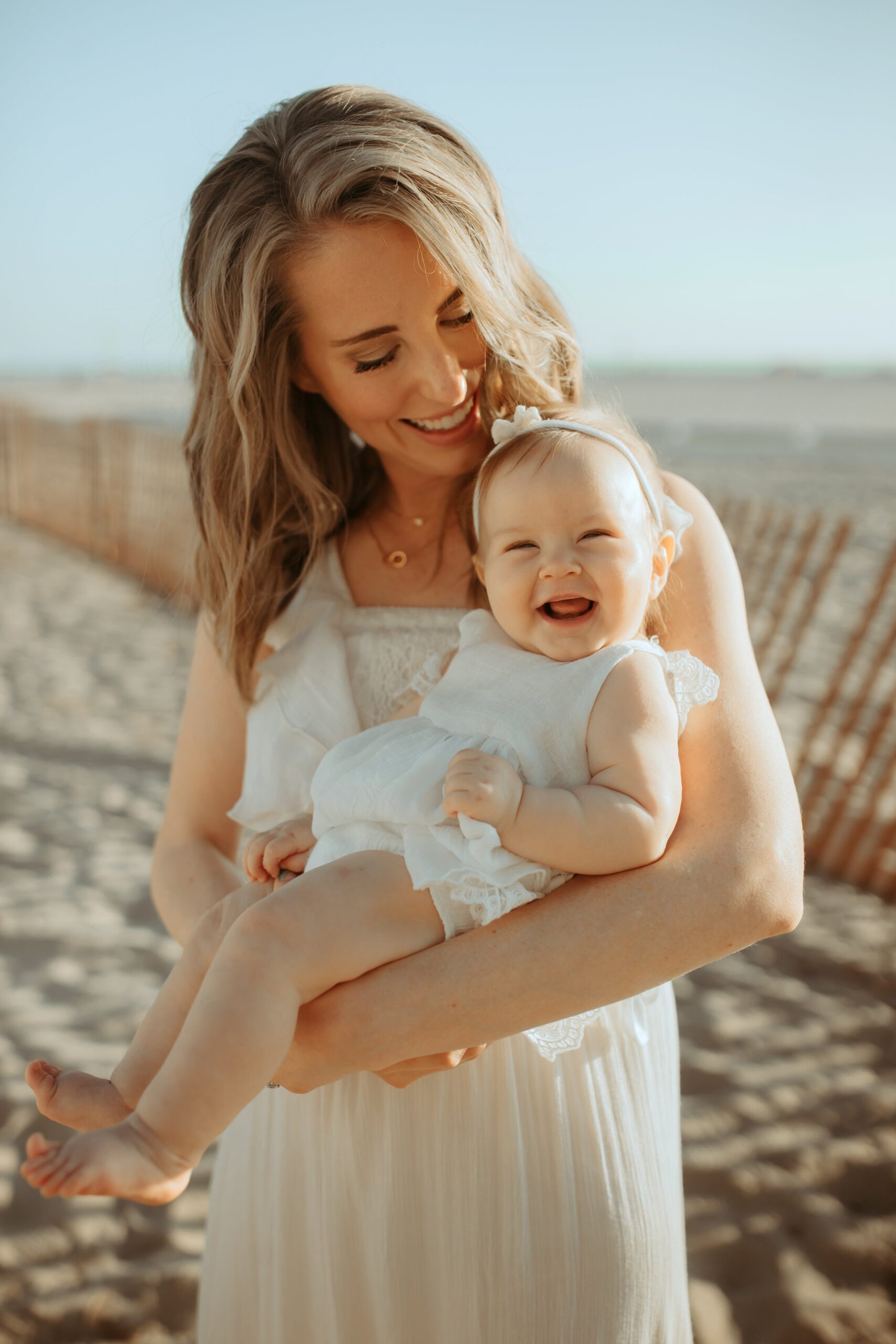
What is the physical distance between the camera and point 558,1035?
5.24 feet

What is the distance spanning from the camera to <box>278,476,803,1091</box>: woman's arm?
1.46m

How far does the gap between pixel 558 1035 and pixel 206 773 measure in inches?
36.8

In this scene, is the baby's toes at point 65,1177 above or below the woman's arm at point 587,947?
below

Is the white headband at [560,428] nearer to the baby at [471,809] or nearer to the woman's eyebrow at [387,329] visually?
A: the baby at [471,809]

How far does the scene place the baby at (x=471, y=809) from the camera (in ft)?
4.68

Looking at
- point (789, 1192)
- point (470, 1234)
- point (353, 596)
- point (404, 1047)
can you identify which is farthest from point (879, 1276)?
point (353, 596)

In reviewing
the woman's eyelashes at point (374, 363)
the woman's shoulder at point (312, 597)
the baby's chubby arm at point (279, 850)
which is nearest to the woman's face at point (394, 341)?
the woman's eyelashes at point (374, 363)

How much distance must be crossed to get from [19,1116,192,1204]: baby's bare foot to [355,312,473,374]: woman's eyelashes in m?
1.38

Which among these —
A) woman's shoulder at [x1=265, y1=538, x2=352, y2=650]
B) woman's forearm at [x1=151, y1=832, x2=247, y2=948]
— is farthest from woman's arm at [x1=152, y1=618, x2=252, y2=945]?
woman's shoulder at [x1=265, y1=538, x2=352, y2=650]

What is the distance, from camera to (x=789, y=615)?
10.2 metres

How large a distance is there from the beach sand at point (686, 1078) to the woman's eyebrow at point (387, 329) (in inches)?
104

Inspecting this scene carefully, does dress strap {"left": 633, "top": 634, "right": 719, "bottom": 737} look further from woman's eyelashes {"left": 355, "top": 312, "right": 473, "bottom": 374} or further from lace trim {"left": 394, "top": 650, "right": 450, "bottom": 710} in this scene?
woman's eyelashes {"left": 355, "top": 312, "right": 473, "bottom": 374}

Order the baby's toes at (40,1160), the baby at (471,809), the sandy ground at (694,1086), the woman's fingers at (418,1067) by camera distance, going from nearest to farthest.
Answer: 1. the baby's toes at (40,1160)
2. the baby at (471,809)
3. the woman's fingers at (418,1067)
4. the sandy ground at (694,1086)

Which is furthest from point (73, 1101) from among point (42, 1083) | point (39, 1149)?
point (39, 1149)
